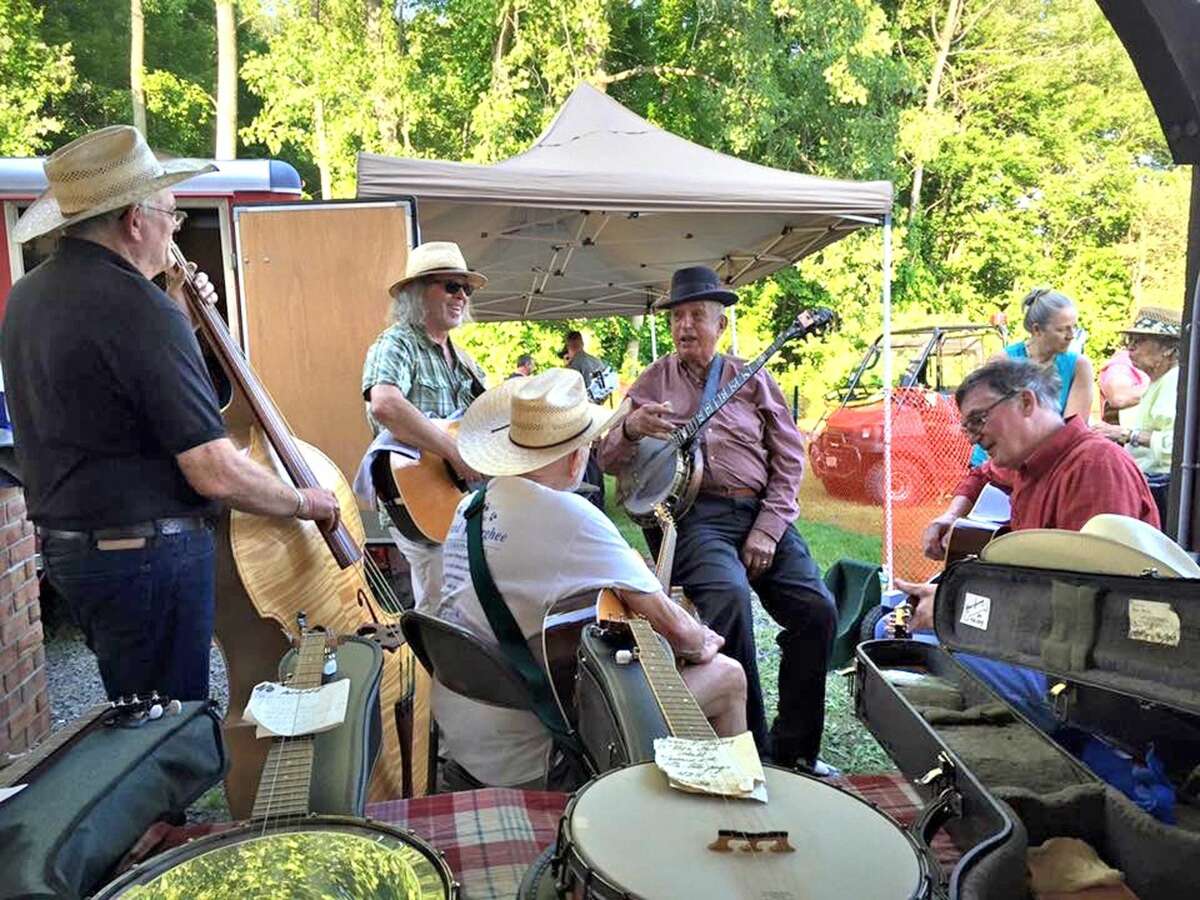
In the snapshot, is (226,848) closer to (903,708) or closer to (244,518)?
(244,518)

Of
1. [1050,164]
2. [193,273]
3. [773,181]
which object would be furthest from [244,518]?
[1050,164]

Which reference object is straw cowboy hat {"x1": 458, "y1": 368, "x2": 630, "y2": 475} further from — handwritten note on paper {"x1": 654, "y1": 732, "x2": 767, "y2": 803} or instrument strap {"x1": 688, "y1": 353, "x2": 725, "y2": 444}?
instrument strap {"x1": 688, "y1": 353, "x2": 725, "y2": 444}

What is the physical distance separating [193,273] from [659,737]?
2.01 metres

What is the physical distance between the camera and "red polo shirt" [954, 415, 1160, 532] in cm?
248

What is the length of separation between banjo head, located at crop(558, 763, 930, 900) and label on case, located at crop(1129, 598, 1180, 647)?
32.1 inches

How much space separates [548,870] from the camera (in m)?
1.23

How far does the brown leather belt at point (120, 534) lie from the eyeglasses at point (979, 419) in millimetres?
2304

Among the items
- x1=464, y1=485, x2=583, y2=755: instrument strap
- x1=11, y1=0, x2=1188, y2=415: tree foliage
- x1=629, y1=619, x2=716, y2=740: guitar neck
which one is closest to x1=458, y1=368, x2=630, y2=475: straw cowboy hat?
x1=464, y1=485, x2=583, y2=755: instrument strap

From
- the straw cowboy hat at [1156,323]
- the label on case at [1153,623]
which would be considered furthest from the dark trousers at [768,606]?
the straw cowboy hat at [1156,323]

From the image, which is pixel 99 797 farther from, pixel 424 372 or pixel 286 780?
pixel 424 372

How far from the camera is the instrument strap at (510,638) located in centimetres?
205

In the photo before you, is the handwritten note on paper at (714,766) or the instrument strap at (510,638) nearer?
the handwritten note on paper at (714,766)

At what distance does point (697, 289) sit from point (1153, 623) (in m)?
2.29

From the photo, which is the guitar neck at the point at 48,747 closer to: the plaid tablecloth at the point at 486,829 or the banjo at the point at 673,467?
the plaid tablecloth at the point at 486,829
